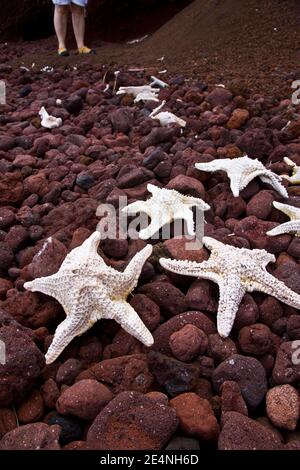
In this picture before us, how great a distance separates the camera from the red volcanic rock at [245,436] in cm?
167

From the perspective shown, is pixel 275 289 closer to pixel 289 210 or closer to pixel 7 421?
pixel 289 210

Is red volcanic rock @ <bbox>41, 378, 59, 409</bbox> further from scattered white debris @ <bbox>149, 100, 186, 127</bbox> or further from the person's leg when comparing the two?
the person's leg

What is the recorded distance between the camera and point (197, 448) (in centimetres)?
173

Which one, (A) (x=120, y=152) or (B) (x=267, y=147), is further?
(A) (x=120, y=152)

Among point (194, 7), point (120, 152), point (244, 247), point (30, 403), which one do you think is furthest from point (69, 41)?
point (30, 403)

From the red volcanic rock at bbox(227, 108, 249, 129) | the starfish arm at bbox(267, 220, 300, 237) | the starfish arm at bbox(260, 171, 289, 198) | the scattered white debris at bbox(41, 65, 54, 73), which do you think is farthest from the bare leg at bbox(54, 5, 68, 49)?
the starfish arm at bbox(267, 220, 300, 237)

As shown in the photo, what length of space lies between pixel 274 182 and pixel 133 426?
1.99m

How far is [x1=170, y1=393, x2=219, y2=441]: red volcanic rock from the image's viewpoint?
1746mm

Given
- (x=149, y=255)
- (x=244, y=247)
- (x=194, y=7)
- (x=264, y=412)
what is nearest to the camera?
(x=264, y=412)

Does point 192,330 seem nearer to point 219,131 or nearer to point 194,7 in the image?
point 219,131

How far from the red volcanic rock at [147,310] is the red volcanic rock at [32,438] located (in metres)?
0.67

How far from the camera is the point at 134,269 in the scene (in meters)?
2.34

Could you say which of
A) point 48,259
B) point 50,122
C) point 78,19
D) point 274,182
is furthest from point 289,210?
point 78,19

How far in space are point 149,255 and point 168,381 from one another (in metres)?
0.75
